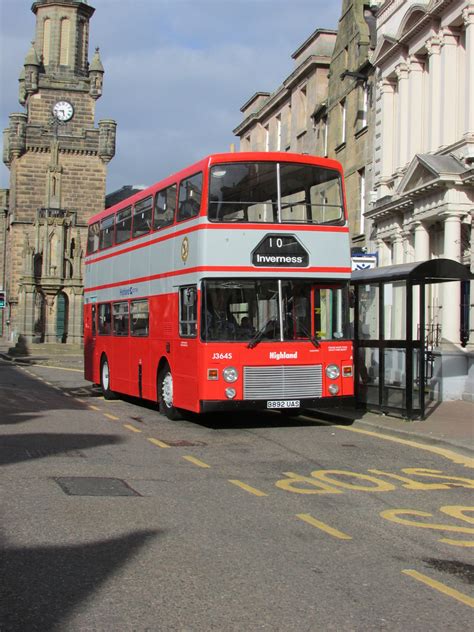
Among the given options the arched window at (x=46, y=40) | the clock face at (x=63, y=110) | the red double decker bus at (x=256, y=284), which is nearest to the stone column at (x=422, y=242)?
the red double decker bus at (x=256, y=284)

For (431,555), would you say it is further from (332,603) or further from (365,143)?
(365,143)

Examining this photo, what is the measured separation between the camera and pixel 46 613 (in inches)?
191

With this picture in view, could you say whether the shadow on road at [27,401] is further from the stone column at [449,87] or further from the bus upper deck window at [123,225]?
the stone column at [449,87]

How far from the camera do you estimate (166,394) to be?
15688mm

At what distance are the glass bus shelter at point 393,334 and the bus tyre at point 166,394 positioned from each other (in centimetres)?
375

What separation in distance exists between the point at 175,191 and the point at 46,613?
35.9 ft

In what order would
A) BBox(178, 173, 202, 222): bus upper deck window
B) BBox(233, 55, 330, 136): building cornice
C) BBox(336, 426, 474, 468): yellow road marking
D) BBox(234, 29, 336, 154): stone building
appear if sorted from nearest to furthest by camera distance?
1. BBox(336, 426, 474, 468): yellow road marking
2. BBox(178, 173, 202, 222): bus upper deck window
3. BBox(233, 55, 330, 136): building cornice
4. BBox(234, 29, 336, 154): stone building

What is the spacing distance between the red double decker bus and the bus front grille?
16 mm

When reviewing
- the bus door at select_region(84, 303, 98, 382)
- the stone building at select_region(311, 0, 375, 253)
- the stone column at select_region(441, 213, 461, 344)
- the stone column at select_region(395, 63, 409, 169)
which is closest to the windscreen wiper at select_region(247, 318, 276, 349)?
the stone column at select_region(441, 213, 461, 344)

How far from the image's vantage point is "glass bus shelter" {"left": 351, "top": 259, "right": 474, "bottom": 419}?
14.8 meters

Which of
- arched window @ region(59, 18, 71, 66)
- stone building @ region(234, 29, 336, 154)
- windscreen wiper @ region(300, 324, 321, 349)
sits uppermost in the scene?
arched window @ region(59, 18, 71, 66)

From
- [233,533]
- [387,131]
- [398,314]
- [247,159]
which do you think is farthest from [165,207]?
[387,131]

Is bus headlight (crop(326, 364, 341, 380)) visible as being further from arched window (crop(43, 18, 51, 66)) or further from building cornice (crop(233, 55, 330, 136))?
arched window (crop(43, 18, 51, 66))

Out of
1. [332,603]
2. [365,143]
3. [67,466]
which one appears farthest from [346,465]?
[365,143]
